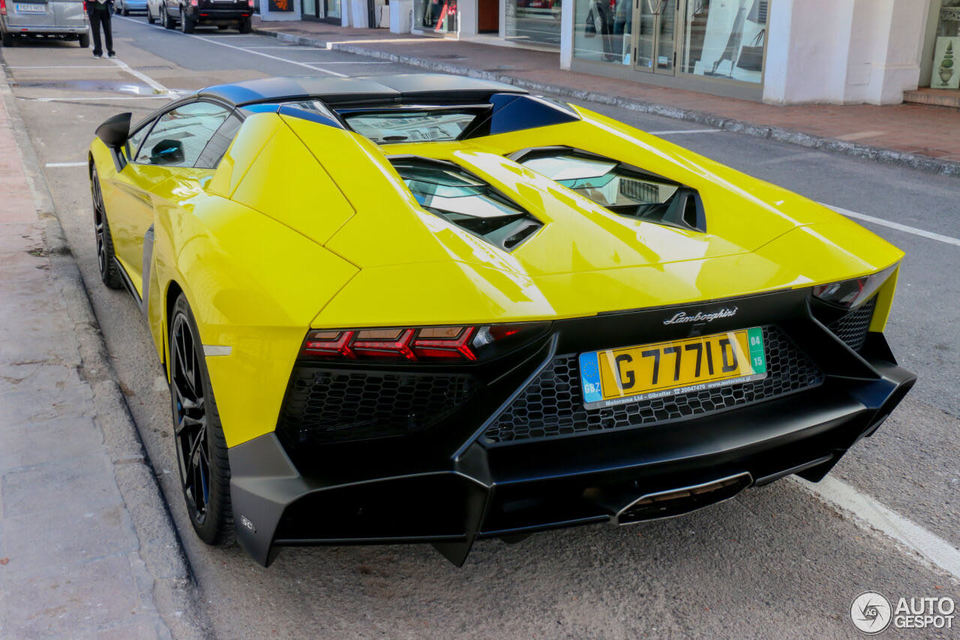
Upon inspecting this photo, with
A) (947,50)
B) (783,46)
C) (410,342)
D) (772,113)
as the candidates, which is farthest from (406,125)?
(947,50)

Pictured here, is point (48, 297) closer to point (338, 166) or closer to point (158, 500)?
point (158, 500)

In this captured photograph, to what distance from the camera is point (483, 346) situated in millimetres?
2240

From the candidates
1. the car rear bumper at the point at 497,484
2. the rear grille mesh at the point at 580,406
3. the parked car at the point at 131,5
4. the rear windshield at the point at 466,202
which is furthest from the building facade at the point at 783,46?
the parked car at the point at 131,5

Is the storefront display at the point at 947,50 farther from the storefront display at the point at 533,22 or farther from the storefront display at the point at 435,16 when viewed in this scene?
the storefront display at the point at 435,16

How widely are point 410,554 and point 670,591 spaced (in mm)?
781

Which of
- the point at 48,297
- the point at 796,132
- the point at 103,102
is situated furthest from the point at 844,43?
the point at 48,297

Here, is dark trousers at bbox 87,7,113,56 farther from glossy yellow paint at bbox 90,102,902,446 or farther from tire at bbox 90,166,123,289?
glossy yellow paint at bbox 90,102,902,446

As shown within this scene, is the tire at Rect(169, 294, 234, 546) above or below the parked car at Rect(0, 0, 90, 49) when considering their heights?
below

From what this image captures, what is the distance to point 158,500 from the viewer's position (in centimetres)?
304

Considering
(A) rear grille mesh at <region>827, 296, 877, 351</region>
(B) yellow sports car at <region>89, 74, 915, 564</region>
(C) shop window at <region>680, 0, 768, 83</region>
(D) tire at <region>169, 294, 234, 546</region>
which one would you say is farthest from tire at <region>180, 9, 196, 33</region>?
(A) rear grille mesh at <region>827, 296, 877, 351</region>

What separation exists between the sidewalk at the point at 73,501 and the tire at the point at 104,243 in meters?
0.30

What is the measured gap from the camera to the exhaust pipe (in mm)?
2355

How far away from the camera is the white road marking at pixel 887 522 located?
9.23 ft

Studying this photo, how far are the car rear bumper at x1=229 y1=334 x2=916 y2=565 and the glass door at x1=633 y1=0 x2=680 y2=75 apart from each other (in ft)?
48.1
